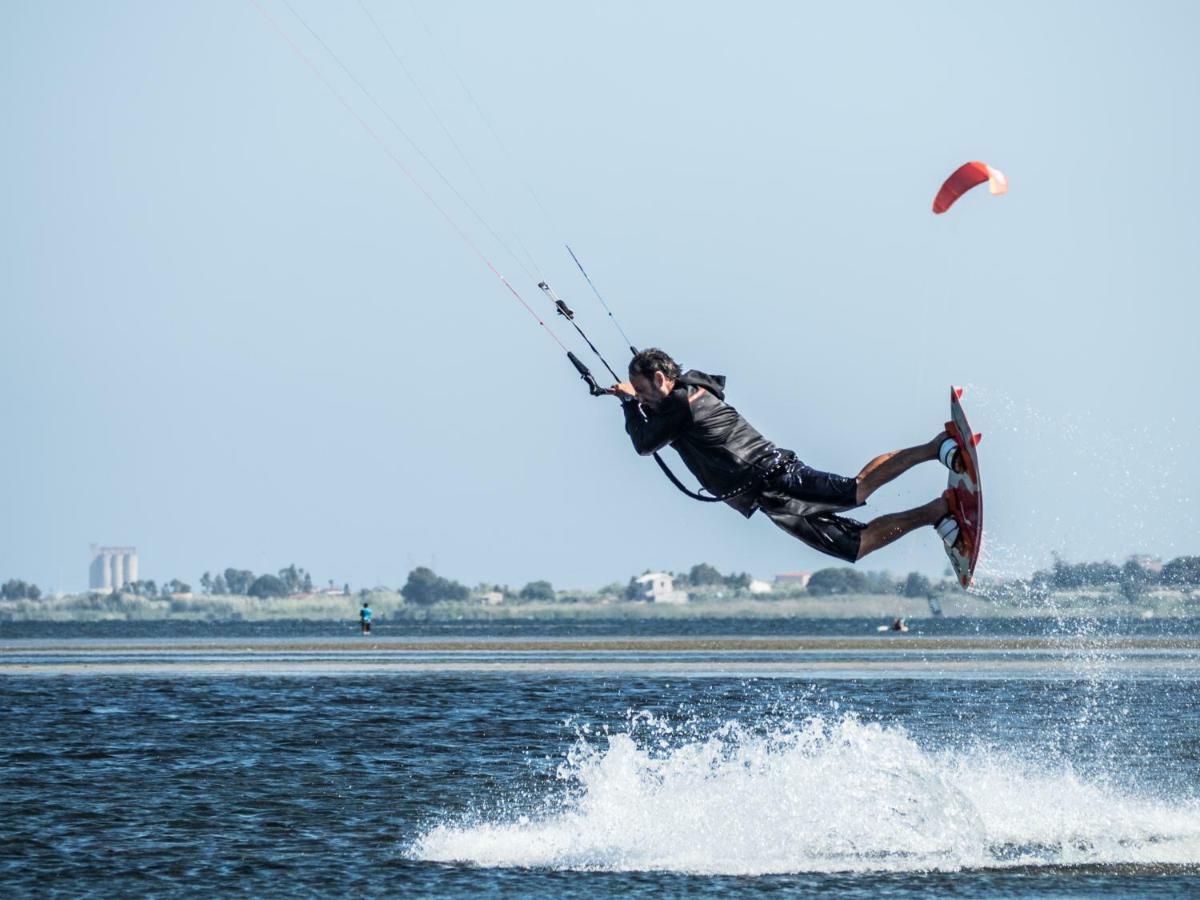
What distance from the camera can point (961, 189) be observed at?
14109 mm

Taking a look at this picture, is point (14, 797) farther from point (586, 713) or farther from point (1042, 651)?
point (1042, 651)

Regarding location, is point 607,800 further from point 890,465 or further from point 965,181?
point 965,181

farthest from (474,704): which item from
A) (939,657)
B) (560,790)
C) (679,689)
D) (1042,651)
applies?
(1042,651)

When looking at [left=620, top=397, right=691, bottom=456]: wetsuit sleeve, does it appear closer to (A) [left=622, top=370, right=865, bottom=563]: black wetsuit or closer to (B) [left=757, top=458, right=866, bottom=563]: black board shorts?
(A) [left=622, top=370, right=865, bottom=563]: black wetsuit

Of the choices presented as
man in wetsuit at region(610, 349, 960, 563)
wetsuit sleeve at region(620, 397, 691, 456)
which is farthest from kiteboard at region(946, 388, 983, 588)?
wetsuit sleeve at region(620, 397, 691, 456)

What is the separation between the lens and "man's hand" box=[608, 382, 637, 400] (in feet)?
44.5

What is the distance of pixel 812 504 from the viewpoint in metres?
14.0

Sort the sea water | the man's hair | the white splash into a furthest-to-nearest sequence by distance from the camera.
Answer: the white splash < the sea water < the man's hair

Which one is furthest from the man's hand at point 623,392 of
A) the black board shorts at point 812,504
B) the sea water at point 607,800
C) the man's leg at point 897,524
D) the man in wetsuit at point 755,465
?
the sea water at point 607,800

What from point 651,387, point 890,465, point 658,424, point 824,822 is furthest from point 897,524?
point 824,822

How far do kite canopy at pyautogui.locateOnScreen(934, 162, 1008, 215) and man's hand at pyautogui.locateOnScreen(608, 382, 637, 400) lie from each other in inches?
110

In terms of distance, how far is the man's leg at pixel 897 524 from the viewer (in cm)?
1402

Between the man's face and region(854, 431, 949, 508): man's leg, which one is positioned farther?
region(854, 431, 949, 508): man's leg

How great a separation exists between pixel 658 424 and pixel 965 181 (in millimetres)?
3238
